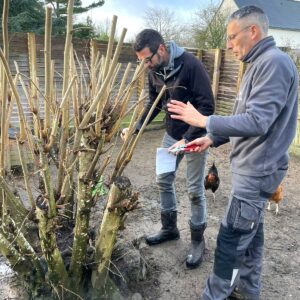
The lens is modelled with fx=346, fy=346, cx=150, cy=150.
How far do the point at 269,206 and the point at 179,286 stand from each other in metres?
1.95

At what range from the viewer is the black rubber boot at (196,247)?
312cm

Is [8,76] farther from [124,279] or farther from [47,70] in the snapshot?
[124,279]

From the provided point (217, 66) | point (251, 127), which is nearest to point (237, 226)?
point (251, 127)

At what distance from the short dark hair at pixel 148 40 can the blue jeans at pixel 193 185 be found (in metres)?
0.87

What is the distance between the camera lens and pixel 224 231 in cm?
231

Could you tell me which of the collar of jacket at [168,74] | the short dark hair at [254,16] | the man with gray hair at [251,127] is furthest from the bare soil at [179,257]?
the short dark hair at [254,16]

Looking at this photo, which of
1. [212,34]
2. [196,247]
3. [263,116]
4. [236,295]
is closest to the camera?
[263,116]

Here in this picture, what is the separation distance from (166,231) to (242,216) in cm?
138

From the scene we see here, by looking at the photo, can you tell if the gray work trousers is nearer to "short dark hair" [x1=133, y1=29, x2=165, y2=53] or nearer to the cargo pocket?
the cargo pocket

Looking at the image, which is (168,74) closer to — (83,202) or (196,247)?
(83,202)

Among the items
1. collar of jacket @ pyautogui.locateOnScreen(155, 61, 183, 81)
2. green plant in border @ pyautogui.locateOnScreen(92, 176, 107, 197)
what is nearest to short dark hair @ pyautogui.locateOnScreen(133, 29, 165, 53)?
collar of jacket @ pyautogui.locateOnScreen(155, 61, 183, 81)

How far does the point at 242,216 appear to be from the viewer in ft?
7.25

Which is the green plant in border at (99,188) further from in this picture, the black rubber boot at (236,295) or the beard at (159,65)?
the black rubber boot at (236,295)

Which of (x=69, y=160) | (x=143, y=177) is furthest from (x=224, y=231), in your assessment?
(x=143, y=177)
